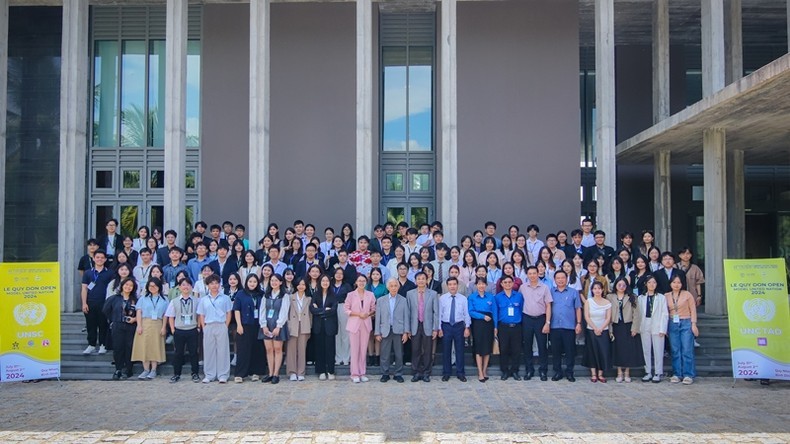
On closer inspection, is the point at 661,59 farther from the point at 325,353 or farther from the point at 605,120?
the point at 325,353

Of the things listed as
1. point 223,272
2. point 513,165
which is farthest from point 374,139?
point 223,272

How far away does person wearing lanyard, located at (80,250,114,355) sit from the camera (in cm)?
1036

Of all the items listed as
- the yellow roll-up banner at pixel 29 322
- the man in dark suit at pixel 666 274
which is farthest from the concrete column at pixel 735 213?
the yellow roll-up banner at pixel 29 322

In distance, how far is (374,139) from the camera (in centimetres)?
1602

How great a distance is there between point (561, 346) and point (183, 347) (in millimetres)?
5606

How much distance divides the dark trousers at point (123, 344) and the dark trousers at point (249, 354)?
5.30 ft

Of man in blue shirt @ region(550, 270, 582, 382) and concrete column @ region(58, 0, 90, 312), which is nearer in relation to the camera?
man in blue shirt @ region(550, 270, 582, 382)

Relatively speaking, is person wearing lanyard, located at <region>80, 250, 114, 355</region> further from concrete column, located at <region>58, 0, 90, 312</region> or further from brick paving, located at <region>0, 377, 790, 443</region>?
concrete column, located at <region>58, 0, 90, 312</region>

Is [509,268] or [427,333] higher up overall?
[509,268]

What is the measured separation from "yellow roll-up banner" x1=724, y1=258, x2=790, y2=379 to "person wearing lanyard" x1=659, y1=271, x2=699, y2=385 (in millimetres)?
521

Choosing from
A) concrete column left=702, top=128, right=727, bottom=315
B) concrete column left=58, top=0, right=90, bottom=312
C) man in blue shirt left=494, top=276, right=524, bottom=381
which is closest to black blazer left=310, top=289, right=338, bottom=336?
man in blue shirt left=494, top=276, right=524, bottom=381

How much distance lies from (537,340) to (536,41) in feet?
28.6

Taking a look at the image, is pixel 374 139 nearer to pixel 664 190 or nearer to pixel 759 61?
pixel 664 190

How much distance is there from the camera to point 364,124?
1373 centimetres
